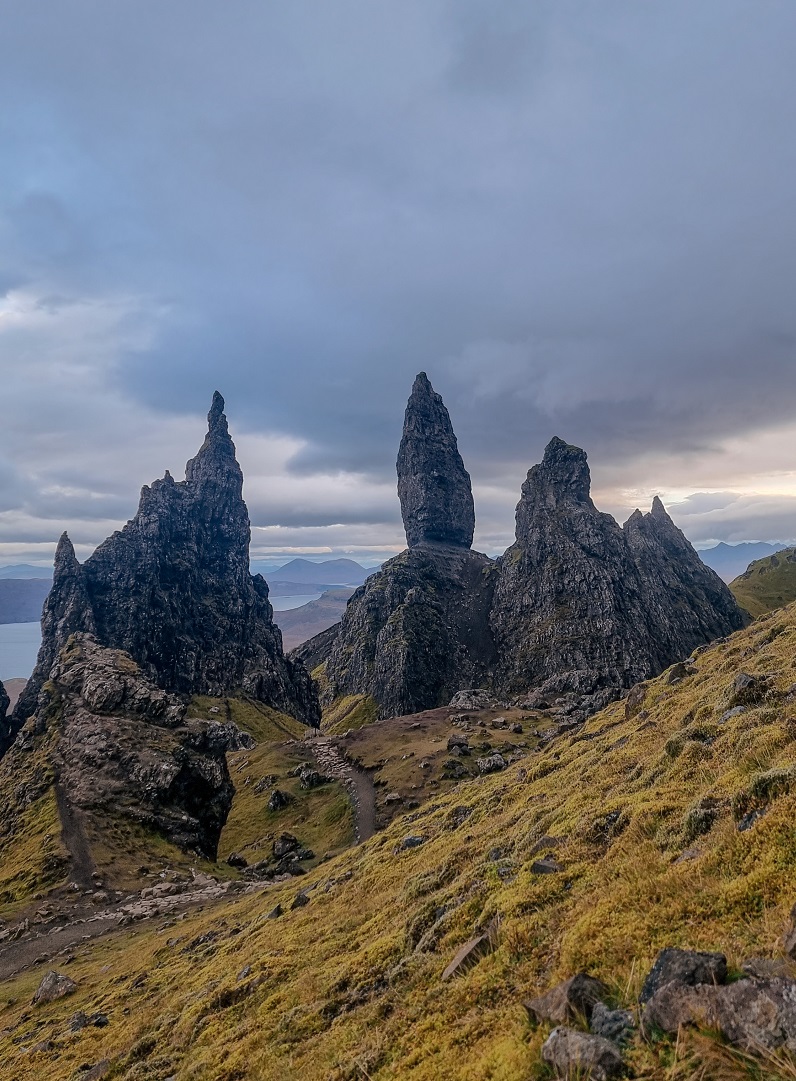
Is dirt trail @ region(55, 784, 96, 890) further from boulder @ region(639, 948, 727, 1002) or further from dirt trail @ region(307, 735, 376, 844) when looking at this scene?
boulder @ region(639, 948, 727, 1002)

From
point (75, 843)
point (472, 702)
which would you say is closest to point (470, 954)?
point (75, 843)

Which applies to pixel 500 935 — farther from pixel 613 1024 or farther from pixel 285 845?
pixel 285 845

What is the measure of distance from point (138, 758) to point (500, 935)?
242 feet

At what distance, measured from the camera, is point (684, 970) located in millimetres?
8328

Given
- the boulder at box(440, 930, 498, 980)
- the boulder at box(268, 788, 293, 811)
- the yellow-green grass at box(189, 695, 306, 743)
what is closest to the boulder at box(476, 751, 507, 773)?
the boulder at box(268, 788, 293, 811)

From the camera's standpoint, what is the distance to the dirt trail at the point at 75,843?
55.2 metres

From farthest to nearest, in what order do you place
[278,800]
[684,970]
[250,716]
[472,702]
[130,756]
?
[250,716] → [472,702] → [278,800] → [130,756] → [684,970]

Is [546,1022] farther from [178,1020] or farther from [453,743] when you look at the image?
[453,743]

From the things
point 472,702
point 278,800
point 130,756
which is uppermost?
point 130,756

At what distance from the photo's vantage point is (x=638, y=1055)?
288 inches

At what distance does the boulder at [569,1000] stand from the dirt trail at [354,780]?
63399 millimetres

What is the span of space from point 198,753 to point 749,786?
79392mm

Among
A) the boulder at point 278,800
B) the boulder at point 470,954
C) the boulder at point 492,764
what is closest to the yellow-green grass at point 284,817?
the boulder at point 278,800

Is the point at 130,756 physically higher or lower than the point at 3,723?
higher
